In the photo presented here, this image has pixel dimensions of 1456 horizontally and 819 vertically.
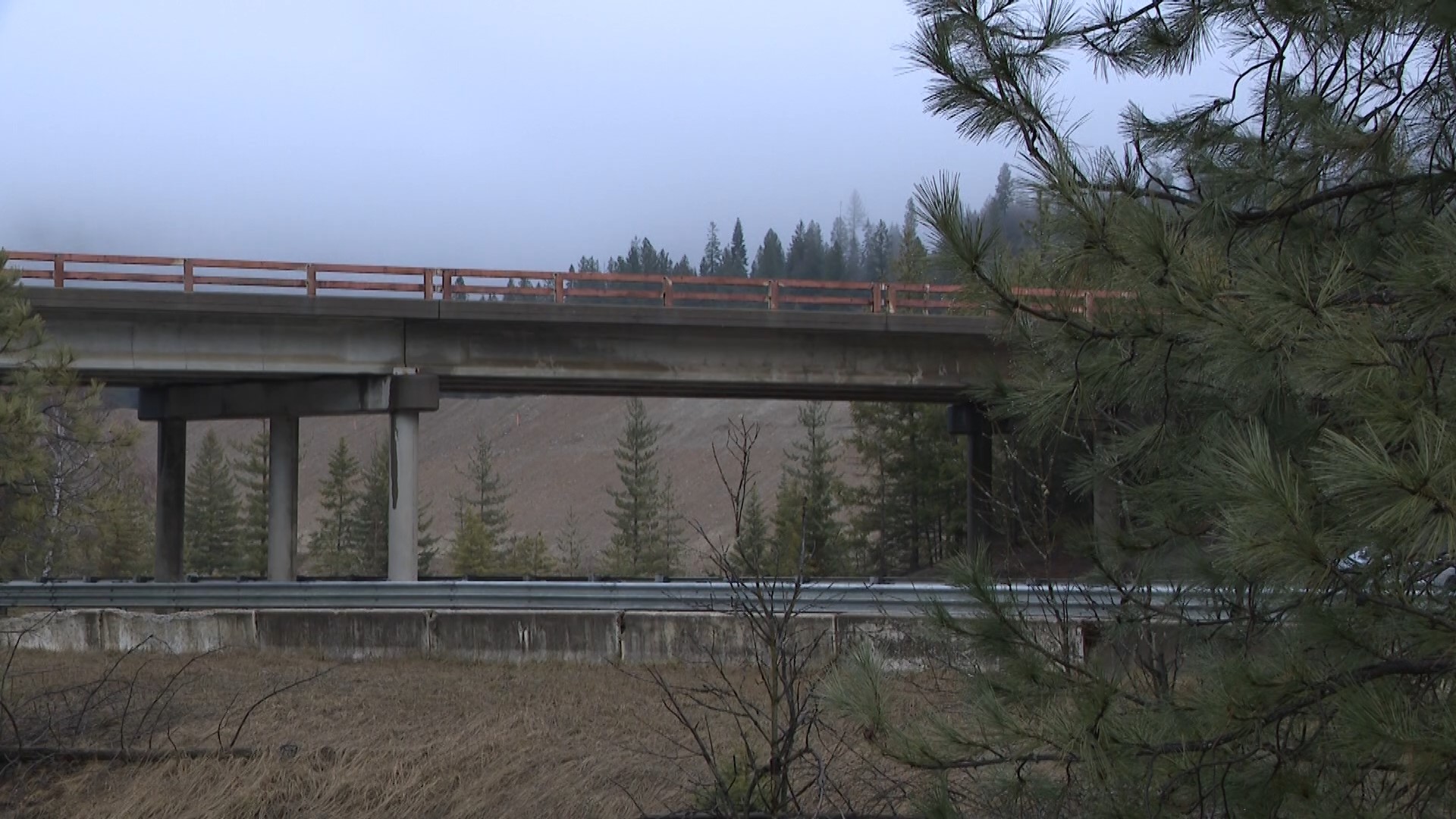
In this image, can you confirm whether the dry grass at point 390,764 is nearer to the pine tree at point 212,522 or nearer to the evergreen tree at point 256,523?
the evergreen tree at point 256,523

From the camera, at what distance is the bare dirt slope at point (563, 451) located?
397 ft

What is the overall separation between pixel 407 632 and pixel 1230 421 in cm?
1318

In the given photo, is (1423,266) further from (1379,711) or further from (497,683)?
(497,683)

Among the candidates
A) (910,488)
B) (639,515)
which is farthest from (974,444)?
(639,515)

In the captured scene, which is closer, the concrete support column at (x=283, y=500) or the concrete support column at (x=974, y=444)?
the concrete support column at (x=283, y=500)

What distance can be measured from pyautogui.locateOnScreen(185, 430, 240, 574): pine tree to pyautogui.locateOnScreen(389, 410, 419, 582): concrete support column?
44778 mm

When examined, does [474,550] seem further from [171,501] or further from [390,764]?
[390,764]

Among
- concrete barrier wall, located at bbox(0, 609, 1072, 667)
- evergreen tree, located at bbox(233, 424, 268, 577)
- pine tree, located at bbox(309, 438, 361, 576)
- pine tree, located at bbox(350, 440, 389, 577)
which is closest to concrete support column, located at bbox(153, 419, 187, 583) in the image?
concrete barrier wall, located at bbox(0, 609, 1072, 667)

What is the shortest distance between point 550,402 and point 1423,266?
165m

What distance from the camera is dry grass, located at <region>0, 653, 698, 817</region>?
30.9 feet

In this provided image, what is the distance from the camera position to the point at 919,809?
5027 mm

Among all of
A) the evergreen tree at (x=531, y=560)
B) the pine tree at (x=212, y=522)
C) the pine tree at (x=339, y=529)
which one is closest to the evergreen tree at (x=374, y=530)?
the pine tree at (x=339, y=529)

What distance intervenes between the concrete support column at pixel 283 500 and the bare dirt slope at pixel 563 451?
72445 millimetres

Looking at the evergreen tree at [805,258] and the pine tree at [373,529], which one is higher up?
the evergreen tree at [805,258]
